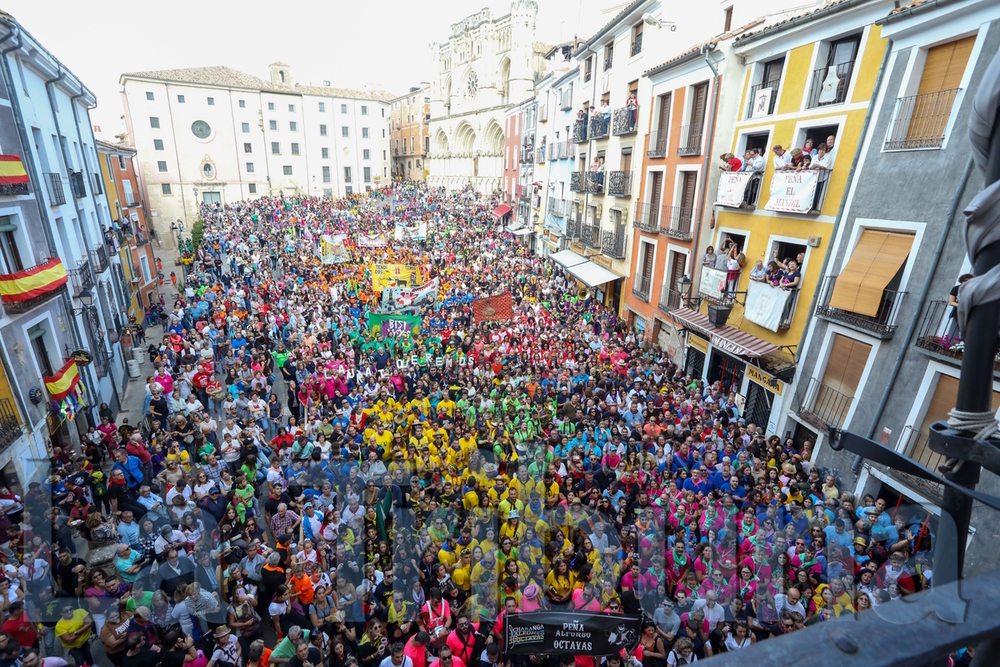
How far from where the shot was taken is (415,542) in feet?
26.0

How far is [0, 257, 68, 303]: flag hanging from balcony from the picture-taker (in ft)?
32.9

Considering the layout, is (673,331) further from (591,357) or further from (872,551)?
(872,551)

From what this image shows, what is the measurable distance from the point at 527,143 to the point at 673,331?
26085mm

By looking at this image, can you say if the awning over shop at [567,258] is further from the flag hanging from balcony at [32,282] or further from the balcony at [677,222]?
the flag hanging from balcony at [32,282]

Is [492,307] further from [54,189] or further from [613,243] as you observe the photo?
[54,189]

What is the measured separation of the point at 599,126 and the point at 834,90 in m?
12.8

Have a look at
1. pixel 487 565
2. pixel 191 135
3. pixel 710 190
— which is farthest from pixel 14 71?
pixel 191 135

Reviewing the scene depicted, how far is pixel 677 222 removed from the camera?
17547 millimetres

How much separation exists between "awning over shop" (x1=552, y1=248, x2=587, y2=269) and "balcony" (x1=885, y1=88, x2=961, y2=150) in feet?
52.2

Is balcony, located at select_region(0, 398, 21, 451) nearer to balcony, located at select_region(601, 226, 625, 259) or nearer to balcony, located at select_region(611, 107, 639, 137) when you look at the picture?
balcony, located at select_region(601, 226, 625, 259)

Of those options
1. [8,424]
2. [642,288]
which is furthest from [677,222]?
[8,424]

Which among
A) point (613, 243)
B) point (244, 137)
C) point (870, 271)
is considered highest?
point (244, 137)

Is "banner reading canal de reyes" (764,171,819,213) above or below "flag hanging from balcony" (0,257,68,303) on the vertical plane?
above

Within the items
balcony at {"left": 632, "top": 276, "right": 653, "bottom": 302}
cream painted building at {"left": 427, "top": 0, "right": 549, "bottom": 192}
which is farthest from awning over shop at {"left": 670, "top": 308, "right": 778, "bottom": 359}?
cream painted building at {"left": 427, "top": 0, "right": 549, "bottom": 192}
